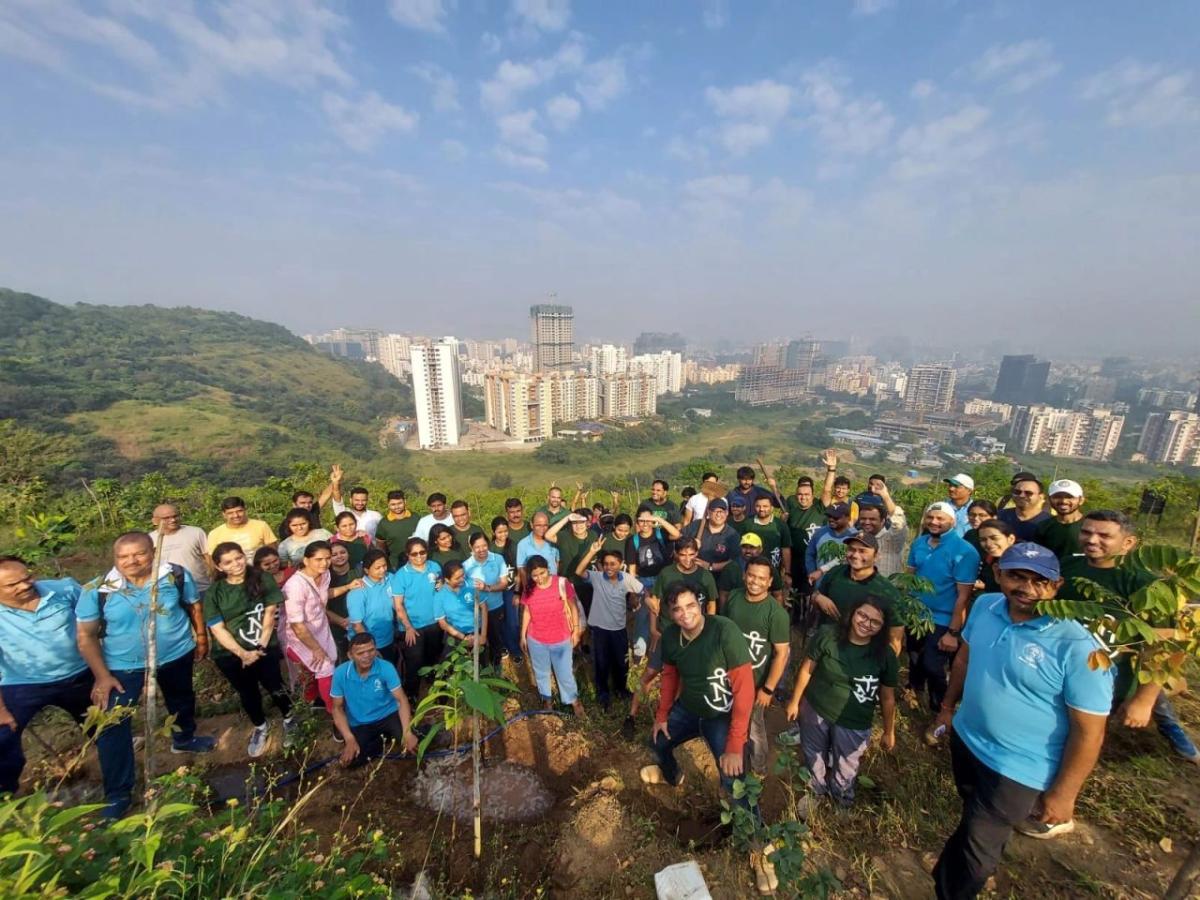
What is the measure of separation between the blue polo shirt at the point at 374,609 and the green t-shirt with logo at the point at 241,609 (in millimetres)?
548

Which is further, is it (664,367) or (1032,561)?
(664,367)

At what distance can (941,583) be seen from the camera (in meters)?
3.66

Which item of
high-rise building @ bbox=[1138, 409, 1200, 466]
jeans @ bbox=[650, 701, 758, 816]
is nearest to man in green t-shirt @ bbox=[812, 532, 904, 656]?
jeans @ bbox=[650, 701, 758, 816]

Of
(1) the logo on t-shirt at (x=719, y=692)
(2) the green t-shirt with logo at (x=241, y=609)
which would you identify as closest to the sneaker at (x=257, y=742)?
(2) the green t-shirt with logo at (x=241, y=609)

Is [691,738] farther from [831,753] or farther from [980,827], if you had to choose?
[980,827]

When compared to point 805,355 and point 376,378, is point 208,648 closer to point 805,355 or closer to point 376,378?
point 376,378

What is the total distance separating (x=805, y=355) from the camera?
144000 millimetres

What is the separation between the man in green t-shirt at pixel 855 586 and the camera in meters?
2.92

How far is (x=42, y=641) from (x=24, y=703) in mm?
408

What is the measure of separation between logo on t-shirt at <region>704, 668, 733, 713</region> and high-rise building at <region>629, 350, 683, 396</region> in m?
117

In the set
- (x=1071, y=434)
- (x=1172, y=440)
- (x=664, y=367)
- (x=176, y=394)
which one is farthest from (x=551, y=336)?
(x=1172, y=440)

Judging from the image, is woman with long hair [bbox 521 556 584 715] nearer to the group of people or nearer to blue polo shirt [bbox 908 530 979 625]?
the group of people

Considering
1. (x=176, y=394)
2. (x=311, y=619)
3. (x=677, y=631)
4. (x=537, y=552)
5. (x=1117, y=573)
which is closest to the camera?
(x=1117, y=573)

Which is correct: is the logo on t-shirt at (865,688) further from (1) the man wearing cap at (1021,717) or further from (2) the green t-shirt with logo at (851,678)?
(1) the man wearing cap at (1021,717)
